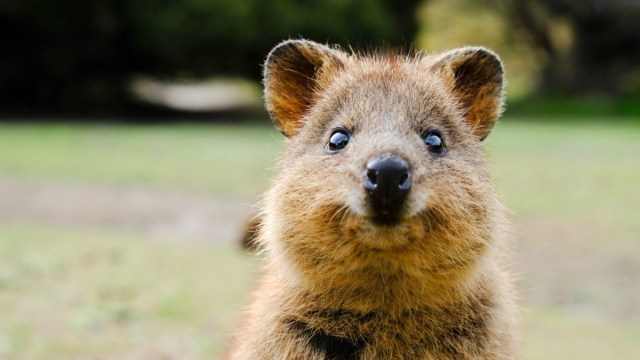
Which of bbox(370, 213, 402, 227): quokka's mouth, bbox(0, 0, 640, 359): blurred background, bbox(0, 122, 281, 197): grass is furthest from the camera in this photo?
bbox(0, 122, 281, 197): grass

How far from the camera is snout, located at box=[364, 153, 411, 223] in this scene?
366 centimetres

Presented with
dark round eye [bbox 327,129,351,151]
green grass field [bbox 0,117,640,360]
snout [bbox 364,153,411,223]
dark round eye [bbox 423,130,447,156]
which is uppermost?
dark round eye [bbox 327,129,351,151]

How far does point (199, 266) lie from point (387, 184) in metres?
6.01

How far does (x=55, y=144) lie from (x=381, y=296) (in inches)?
668

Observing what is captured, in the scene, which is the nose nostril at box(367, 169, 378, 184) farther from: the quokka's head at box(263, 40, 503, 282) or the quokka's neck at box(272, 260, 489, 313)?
the quokka's neck at box(272, 260, 489, 313)

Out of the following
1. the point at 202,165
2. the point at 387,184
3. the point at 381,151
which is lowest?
the point at 202,165

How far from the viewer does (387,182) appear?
366 cm

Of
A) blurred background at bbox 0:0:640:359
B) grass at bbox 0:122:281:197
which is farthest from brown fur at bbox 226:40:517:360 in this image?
grass at bbox 0:122:281:197

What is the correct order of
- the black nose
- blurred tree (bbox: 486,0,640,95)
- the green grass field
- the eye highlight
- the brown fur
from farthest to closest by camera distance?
blurred tree (bbox: 486,0,640,95)
the green grass field
the eye highlight
the brown fur
the black nose

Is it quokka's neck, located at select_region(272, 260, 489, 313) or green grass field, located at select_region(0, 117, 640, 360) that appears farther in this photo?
green grass field, located at select_region(0, 117, 640, 360)

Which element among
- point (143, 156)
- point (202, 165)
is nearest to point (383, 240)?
point (202, 165)

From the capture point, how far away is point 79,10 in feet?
88.3

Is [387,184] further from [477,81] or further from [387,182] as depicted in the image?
[477,81]

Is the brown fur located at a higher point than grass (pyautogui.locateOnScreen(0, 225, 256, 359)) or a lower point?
higher
